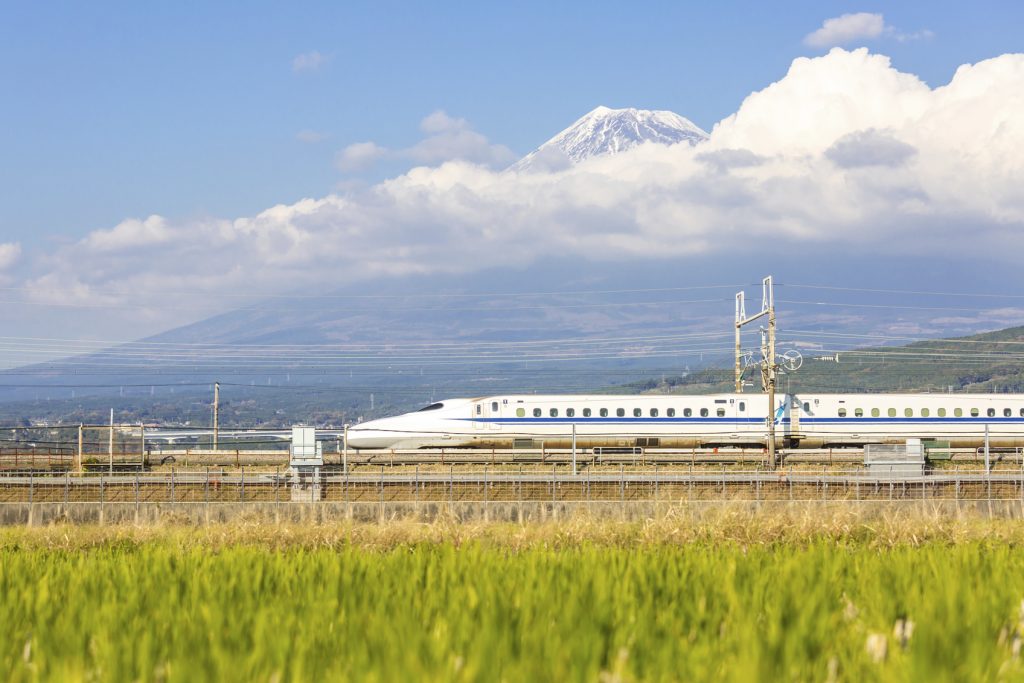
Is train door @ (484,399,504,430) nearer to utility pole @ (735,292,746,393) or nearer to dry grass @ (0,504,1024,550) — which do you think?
utility pole @ (735,292,746,393)

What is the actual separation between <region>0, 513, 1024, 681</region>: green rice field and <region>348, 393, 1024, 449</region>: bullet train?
5281cm

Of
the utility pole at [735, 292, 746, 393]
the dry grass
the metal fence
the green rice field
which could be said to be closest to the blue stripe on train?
the utility pole at [735, 292, 746, 393]

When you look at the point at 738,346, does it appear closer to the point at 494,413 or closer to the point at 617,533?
the point at 494,413

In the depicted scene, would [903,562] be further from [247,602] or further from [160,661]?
[160,661]

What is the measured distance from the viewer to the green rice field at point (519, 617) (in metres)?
6.95

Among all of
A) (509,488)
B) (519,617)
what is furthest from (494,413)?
(519,617)

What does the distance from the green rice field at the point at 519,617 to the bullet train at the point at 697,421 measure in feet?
173

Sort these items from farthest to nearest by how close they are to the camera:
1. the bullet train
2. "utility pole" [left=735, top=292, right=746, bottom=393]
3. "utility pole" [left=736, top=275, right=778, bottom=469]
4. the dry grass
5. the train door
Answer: "utility pole" [left=735, top=292, right=746, bottom=393] < the train door < the bullet train < "utility pole" [left=736, top=275, right=778, bottom=469] < the dry grass

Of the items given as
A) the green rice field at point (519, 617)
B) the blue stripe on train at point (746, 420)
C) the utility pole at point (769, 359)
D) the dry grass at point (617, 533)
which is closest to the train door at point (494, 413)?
the blue stripe on train at point (746, 420)

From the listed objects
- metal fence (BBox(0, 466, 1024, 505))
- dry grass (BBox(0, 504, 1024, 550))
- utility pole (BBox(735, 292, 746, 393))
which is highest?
utility pole (BBox(735, 292, 746, 393))

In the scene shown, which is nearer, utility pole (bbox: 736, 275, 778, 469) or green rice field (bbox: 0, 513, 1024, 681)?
green rice field (bbox: 0, 513, 1024, 681)

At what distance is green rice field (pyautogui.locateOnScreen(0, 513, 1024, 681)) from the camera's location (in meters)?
6.95

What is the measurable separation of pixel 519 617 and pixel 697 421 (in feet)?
199

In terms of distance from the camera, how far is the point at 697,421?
6825 cm
